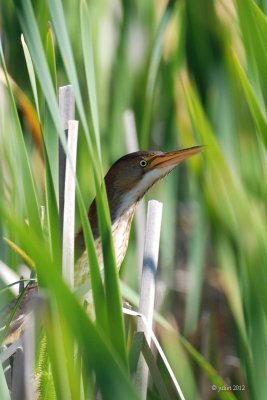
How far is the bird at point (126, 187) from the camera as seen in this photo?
1990 millimetres

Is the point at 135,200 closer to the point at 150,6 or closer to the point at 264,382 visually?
the point at 150,6

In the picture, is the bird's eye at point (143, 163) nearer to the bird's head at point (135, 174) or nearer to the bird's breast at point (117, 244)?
the bird's head at point (135, 174)

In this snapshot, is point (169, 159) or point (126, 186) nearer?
point (169, 159)

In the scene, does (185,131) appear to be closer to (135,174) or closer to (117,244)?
(135,174)

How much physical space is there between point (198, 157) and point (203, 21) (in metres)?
0.31

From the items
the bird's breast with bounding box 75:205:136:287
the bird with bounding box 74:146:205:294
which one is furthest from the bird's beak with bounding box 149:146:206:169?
the bird's breast with bounding box 75:205:136:287

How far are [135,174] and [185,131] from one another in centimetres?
18

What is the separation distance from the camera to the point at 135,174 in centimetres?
214

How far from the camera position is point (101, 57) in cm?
212

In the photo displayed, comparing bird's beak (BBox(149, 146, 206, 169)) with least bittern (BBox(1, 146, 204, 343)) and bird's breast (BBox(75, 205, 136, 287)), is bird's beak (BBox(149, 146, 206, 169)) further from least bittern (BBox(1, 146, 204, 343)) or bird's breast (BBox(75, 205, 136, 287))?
bird's breast (BBox(75, 205, 136, 287))

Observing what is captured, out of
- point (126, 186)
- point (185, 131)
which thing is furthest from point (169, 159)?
point (126, 186)

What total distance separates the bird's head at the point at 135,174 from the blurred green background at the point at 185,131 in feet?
0.11

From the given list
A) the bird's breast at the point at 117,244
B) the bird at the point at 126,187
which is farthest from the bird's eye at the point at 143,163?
the bird's breast at the point at 117,244

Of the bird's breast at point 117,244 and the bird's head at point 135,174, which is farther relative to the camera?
the bird's head at point 135,174
